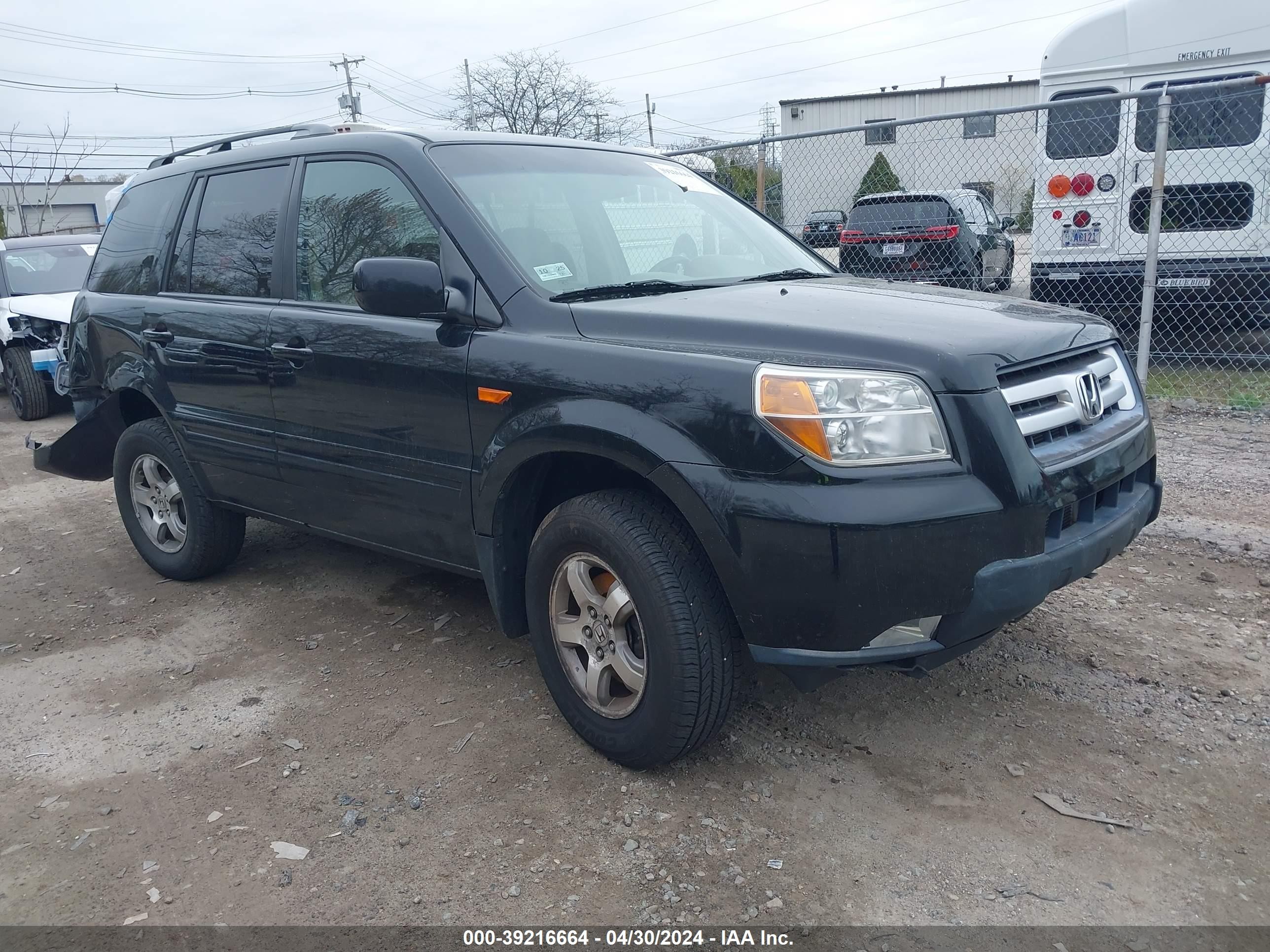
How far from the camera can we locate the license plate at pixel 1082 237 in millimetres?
8578

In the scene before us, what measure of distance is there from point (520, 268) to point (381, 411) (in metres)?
0.73

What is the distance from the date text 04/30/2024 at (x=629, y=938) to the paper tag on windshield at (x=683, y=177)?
284 cm

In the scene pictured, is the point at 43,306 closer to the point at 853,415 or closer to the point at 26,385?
the point at 26,385

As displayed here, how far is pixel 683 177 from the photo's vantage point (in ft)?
13.8

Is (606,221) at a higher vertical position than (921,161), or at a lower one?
lower

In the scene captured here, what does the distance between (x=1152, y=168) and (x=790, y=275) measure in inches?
243

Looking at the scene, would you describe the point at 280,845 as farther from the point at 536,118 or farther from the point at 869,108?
the point at 869,108

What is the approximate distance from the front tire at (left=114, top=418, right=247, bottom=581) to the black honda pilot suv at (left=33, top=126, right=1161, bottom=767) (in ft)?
0.11

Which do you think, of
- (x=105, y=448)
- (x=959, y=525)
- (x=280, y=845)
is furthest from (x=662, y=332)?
(x=105, y=448)

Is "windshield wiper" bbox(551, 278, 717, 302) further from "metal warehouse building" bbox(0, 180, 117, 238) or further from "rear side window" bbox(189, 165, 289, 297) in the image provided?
"metal warehouse building" bbox(0, 180, 117, 238)

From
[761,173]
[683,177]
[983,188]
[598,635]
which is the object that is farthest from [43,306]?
[983,188]

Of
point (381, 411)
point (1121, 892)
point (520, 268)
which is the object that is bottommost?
point (1121, 892)

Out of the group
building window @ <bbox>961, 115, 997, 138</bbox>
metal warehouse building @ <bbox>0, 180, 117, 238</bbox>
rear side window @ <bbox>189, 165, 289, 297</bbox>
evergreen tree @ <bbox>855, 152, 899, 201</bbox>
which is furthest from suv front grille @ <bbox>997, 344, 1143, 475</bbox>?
metal warehouse building @ <bbox>0, 180, 117, 238</bbox>

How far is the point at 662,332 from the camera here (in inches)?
112
